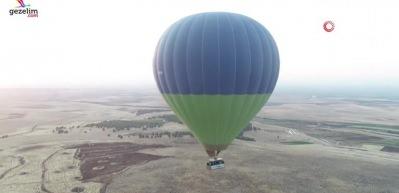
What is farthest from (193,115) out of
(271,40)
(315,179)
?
(315,179)

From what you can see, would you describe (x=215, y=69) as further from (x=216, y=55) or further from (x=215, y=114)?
(x=215, y=114)

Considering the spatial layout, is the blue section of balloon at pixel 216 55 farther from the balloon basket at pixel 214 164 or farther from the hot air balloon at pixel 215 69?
the balloon basket at pixel 214 164

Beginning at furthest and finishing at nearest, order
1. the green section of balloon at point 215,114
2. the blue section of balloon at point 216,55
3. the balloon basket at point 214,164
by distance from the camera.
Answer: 1. the green section of balloon at point 215,114
2. the balloon basket at point 214,164
3. the blue section of balloon at point 216,55

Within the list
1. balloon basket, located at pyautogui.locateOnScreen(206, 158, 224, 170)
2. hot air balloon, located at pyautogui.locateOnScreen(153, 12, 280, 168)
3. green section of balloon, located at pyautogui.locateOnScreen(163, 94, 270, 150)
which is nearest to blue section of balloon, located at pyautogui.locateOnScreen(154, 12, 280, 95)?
hot air balloon, located at pyautogui.locateOnScreen(153, 12, 280, 168)

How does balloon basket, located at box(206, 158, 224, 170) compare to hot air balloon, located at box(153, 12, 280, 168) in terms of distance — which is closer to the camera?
hot air balloon, located at box(153, 12, 280, 168)

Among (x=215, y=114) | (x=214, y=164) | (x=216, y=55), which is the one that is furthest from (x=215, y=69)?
(x=214, y=164)

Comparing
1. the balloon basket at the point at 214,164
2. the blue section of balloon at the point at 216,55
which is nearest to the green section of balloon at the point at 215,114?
the blue section of balloon at the point at 216,55

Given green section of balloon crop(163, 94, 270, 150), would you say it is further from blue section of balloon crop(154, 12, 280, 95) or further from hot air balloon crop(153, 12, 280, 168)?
blue section of balloon crop(154, 12, 280, 95)

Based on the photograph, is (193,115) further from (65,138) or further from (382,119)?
(382,119)
